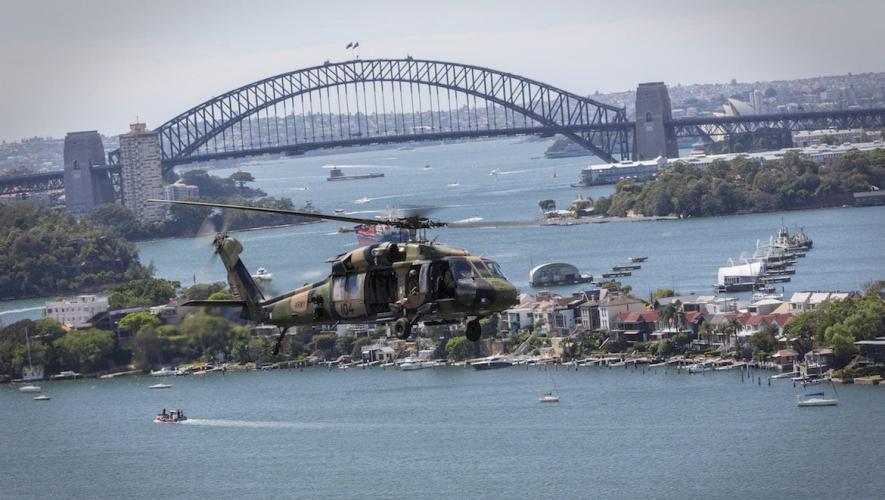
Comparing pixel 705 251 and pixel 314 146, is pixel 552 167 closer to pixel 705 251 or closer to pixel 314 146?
pixel 314 146

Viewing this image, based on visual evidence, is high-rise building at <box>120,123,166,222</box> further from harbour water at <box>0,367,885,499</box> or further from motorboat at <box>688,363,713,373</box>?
motorboat at <box>688,363,713,373</box>

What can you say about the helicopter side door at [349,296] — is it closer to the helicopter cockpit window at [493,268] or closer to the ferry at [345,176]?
the helicopter cockpit window at [493,268]

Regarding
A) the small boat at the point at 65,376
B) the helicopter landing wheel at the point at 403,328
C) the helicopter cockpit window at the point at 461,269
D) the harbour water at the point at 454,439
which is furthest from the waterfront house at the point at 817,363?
the helicopter landing wheel at the point at 403,328

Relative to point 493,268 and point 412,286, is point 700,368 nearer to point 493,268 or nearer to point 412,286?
point 493,268

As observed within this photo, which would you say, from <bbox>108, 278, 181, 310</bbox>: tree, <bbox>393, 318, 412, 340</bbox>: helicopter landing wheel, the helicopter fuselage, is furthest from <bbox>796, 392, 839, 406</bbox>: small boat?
<bbox>393, 318, 412, 340</bbox>: helicopter landing wheel

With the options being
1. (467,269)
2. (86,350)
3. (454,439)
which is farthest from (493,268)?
(86,350)
